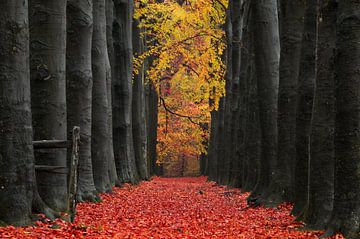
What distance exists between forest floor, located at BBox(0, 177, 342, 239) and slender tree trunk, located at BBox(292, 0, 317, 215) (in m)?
0.68

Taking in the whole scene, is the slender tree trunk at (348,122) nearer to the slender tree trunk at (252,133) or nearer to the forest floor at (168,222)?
the forest floor at (168,222)

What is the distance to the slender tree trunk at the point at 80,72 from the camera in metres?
14.2

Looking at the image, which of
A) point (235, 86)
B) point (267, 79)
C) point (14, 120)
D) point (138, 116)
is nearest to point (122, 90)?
point (138, 116)

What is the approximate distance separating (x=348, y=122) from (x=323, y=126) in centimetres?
160

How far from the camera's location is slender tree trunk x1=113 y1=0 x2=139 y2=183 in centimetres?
2388

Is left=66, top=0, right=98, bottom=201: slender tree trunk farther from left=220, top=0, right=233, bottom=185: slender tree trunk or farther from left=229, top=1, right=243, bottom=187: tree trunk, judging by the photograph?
left=220, top=0, right=233, bottom=185: slender tree trunk

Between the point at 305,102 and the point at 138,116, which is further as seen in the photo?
the point at 138,116

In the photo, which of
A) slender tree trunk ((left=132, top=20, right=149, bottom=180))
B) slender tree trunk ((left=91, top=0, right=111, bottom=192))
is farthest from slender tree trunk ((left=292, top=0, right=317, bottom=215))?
slender tree trunk ((left=132, top=20, right=149, bottom=180))

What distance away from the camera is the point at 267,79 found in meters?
16.1

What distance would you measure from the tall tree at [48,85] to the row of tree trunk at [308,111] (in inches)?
195

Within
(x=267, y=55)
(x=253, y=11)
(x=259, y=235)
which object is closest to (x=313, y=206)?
(x=259, y=235)

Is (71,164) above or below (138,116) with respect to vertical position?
below

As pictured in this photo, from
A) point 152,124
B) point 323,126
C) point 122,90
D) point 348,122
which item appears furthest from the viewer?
point 152,124

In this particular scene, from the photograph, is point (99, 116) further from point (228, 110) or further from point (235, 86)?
point (228, 110)
